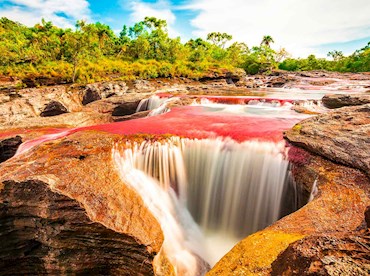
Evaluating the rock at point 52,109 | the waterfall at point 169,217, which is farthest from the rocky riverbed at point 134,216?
the rock at point 52,109

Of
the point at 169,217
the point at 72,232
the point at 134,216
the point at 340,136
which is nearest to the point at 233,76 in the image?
the point at 340,136

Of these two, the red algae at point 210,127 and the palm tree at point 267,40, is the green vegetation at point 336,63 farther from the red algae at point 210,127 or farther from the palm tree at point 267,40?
the red algae at point 210,127

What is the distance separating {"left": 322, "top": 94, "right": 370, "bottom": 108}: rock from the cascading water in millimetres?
7239

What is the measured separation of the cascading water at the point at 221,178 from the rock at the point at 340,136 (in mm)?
733

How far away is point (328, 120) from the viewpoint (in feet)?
22.9

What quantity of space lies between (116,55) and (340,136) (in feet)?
148

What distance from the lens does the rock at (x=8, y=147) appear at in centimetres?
939

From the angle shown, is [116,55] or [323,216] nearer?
[323,216]

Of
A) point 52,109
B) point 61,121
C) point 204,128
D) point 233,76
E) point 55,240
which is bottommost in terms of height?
point 55,240

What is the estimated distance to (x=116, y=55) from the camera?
45000 millimetres

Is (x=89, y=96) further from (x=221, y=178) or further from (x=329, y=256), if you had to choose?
(x=329, y=256)

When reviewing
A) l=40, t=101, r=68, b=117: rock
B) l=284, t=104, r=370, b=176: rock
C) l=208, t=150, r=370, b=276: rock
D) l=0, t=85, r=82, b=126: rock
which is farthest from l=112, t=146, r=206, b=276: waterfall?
l=40, t=101, r=68, b=117: rock

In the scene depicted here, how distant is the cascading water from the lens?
645 centimetres

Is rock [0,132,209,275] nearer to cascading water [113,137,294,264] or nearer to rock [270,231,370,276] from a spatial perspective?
cascading water [113,137,294,264]
